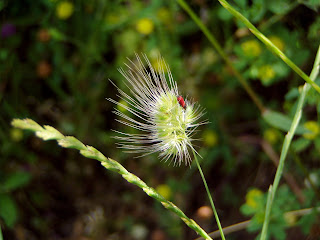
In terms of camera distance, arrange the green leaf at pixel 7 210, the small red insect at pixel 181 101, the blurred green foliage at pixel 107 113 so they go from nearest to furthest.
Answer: the small red insect at pixel 181 101 → the green leaf at pixel 7 210 → the blurred green foliage at pixel 107 113

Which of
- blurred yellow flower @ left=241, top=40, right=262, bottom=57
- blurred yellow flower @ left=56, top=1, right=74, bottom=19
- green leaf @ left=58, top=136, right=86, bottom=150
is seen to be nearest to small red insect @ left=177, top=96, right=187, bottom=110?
green leaf @ left=58, top=136, right=86, bottom=150

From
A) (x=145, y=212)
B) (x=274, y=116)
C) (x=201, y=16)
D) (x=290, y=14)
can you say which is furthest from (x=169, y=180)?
(x=290, y=14)

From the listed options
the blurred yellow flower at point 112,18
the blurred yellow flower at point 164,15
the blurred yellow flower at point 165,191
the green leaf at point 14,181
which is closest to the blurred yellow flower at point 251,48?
the blurred yellow flower at point 164,15

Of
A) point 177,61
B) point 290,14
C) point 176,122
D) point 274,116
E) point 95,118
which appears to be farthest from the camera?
point 95,118

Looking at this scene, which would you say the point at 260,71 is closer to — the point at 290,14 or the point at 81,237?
the point at 290,14

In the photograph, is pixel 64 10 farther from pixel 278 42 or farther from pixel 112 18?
pixel 278 42

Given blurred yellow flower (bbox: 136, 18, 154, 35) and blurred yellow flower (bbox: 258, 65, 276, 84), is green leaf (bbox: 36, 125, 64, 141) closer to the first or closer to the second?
blurred yellow flower (bbox: 258, 65, 276, 84)

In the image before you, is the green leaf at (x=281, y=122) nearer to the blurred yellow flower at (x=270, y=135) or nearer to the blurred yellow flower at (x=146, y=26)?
the blurred yellow flower at (x=270, y=135)
